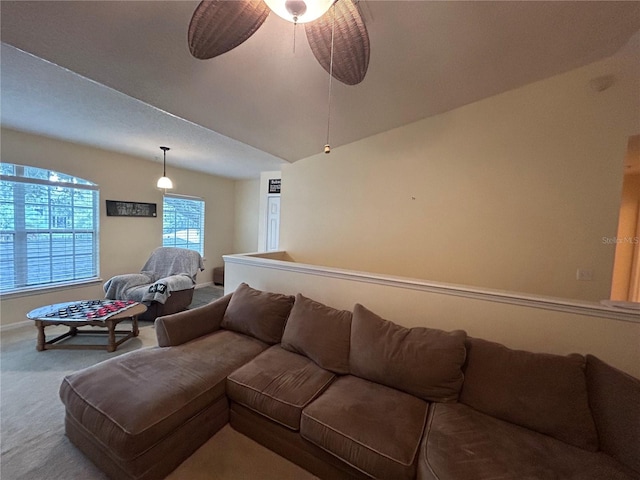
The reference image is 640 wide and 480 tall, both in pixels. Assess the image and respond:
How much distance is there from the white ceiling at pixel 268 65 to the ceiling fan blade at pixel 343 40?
461 millimetres

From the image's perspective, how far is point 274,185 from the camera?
503 centimetres

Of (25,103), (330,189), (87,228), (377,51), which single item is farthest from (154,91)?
(87,228)

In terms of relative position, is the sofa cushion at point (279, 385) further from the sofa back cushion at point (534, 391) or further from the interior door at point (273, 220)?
the interior door at point (273, 220)

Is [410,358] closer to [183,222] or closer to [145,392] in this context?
[145,392]

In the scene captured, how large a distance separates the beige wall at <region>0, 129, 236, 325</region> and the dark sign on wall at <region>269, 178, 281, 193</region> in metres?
1.67

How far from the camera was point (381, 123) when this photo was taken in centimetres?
292

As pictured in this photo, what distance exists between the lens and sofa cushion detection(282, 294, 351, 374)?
179cm

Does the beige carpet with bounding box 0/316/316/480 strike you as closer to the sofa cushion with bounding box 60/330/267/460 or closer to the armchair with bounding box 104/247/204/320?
the sofa cushion with bounding box 60/330/267/460

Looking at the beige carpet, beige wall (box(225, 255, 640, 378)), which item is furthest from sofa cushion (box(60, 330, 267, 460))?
beige wall (box(225, 255, 640, 378))

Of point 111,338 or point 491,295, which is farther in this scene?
point 111,338

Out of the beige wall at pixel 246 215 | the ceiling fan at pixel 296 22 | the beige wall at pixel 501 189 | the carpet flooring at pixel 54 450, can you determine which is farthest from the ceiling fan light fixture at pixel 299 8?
the beige wall at pixel 246 215

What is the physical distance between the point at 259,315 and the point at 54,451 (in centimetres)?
139

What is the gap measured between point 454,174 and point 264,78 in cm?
215

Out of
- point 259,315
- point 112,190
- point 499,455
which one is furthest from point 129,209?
point 499,455
